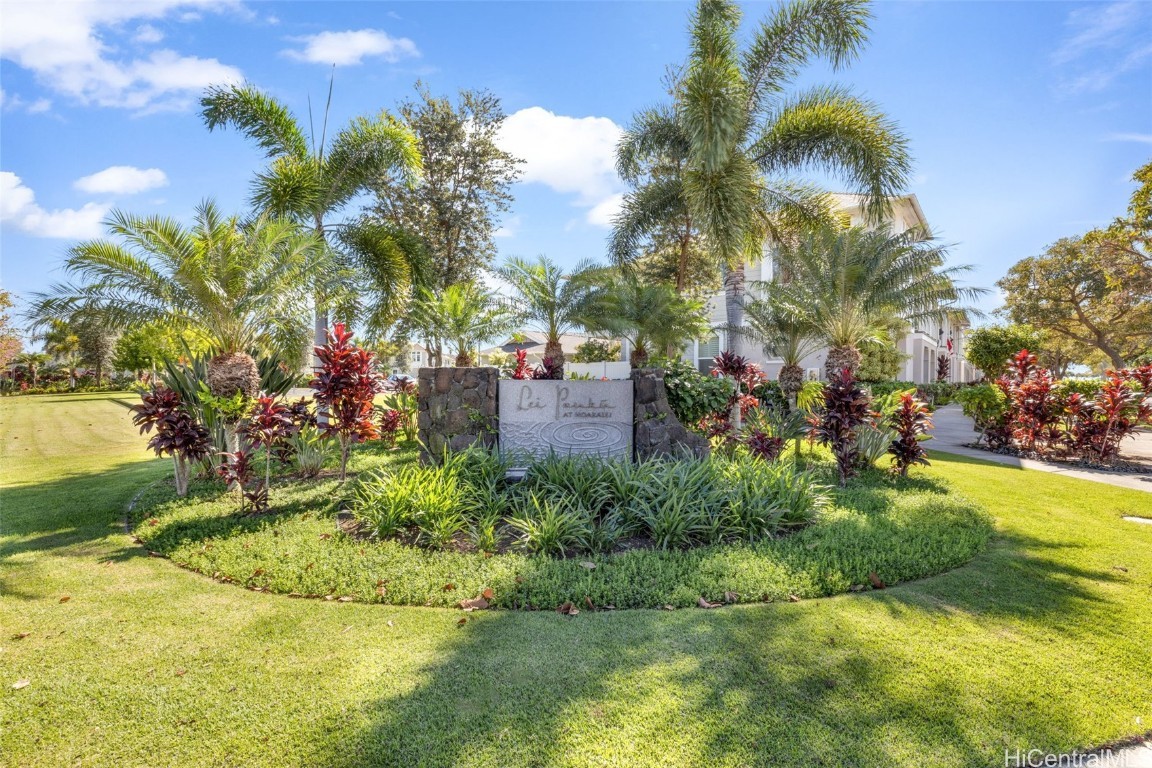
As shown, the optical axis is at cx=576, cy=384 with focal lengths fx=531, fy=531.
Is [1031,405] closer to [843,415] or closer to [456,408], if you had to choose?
[843,415]

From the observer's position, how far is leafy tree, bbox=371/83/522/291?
17.5 m

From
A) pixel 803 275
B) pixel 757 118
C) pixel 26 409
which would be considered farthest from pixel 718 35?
pixel 26 409

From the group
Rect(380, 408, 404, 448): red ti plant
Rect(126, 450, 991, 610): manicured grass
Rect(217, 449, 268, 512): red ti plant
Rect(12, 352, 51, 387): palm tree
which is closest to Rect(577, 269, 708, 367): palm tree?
Rect(380, 408, 404, 448): red ti plant

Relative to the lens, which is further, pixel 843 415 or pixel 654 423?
pixel 654 423

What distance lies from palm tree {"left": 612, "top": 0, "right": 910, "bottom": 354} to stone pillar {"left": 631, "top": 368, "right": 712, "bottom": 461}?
4.89 m

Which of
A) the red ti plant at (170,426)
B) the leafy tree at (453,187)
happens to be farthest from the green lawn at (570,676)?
the leafy tree at (453,187)

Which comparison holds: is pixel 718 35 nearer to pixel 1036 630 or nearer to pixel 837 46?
pixel 837 46

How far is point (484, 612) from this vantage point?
390 centimetres

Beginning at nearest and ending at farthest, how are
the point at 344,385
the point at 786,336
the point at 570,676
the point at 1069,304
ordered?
the point at 570,676, the point at 344,385, the point at 786,336, the point at 1069,304

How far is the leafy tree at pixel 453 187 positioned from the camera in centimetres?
1745

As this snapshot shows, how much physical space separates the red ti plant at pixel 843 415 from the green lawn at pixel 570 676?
3.01 metres

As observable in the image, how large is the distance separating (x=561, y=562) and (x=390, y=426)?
7.16 meters

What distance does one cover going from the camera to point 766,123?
12.6 m

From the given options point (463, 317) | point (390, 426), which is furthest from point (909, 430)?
point (463, 317)
